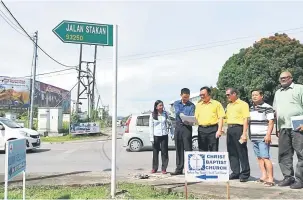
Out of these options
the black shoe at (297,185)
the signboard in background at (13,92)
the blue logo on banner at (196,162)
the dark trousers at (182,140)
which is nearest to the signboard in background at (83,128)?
the signboard in background at (13,92)

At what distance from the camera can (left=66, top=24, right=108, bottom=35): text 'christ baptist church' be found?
5.80 meters

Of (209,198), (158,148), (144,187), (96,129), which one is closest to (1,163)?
(158,148)

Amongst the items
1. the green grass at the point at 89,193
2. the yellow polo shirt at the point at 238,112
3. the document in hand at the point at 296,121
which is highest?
the yellow polo shirt at the point at 238,112

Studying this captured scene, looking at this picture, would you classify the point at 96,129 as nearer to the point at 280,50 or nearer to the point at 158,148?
the point at 280,50

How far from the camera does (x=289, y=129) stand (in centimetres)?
629

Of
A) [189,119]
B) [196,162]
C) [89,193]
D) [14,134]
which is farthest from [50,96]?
[196,162]

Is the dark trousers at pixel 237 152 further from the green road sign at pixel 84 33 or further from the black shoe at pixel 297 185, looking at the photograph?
the green road sign at pixel 84 33

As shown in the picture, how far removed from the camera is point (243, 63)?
36.7 m

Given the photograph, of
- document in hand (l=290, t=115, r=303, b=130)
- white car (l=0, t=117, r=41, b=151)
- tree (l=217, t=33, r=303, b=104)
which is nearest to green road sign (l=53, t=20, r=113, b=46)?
document in hand (l=290, t=115, r=303, b=130)

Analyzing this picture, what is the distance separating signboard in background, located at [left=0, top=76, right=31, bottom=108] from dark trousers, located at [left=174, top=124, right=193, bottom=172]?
34831 millimetres

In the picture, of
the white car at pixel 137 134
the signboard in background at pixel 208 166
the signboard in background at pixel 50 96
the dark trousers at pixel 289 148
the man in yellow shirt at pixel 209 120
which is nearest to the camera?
the signboard in background at pixel 208 166

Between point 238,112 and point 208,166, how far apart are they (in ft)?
6.16

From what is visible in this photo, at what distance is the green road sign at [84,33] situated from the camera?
575 centimetres

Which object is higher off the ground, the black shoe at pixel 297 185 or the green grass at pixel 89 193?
the black shoe at pixel 297 185
